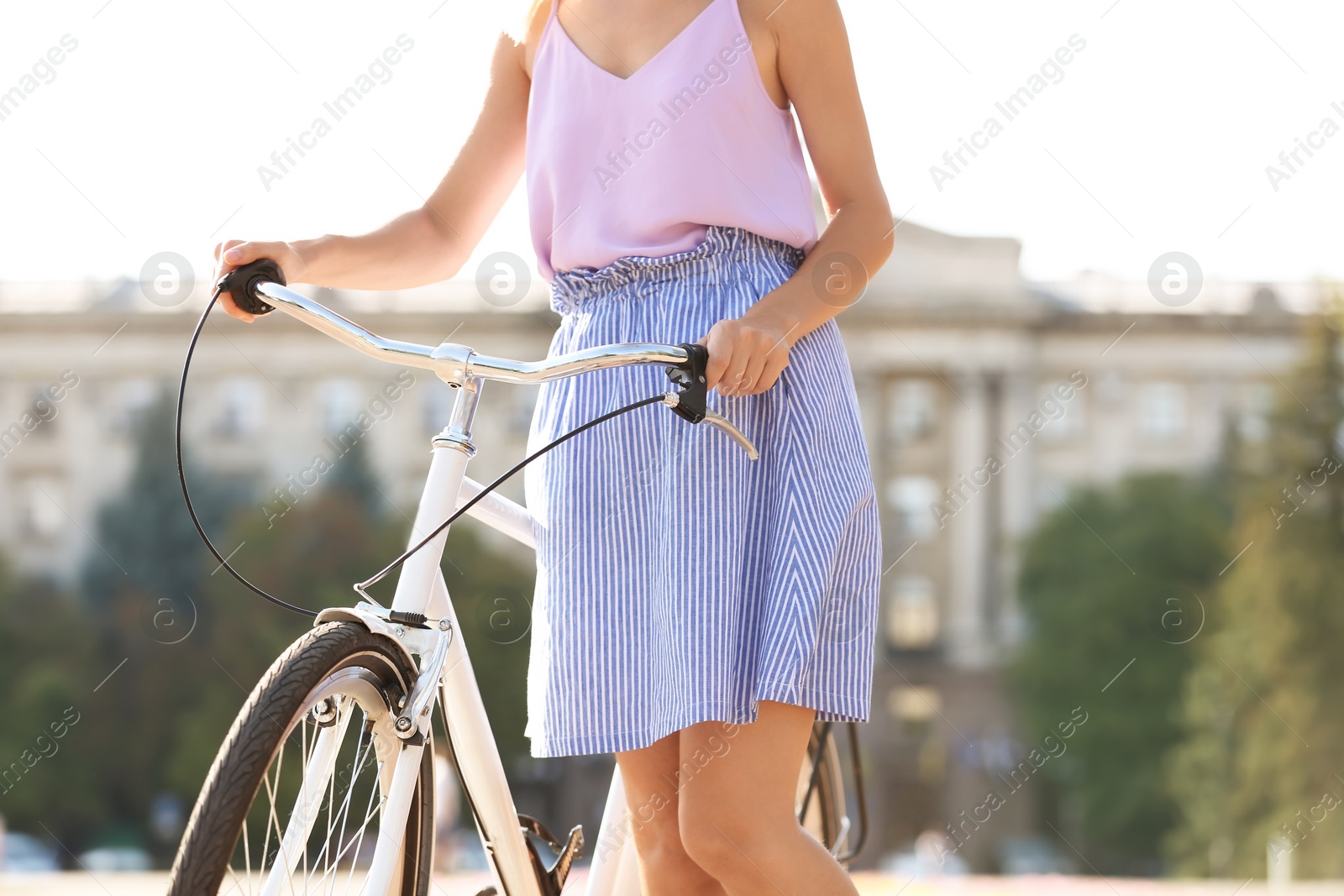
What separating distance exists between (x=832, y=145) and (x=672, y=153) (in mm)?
182

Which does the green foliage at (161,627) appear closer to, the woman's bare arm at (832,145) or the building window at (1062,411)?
the building window at (1062,411)

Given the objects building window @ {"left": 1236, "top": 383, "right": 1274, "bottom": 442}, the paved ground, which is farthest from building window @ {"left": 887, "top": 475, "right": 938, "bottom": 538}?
the paved ground

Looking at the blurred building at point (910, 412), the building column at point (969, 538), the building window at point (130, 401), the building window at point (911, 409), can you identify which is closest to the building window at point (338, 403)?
the blurred building at point (910, 412)

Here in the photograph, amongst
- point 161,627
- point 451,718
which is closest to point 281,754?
point 451,718

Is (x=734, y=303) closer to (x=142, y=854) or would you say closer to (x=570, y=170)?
(x=570, y=170)

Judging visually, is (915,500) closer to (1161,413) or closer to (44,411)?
(1161,413)

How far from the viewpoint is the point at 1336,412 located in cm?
2617

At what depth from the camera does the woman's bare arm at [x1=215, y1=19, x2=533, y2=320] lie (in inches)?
67.7

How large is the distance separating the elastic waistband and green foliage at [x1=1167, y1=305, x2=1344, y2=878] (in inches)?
743

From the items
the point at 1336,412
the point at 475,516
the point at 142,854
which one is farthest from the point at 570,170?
the point at 142,854

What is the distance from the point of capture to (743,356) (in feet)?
4.50

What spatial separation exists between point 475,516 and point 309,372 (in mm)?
37503

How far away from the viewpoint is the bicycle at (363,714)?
1116 mm

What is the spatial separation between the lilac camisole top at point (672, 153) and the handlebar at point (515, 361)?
1.01 ft
